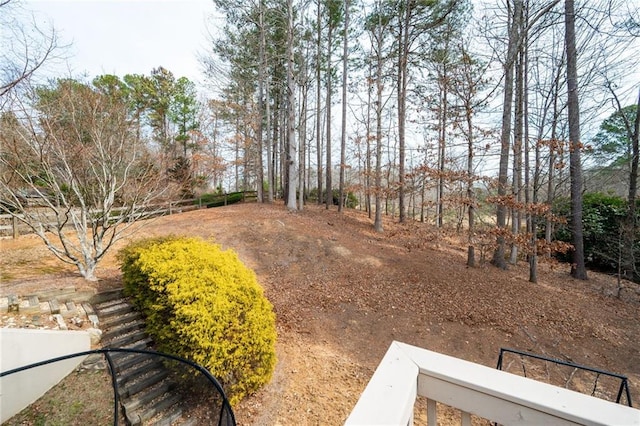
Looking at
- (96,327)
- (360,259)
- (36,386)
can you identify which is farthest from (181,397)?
(360,259)

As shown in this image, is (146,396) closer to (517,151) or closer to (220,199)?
(517,151)

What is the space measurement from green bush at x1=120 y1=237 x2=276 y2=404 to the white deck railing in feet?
7.95

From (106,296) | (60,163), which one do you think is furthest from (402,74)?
(106,296)

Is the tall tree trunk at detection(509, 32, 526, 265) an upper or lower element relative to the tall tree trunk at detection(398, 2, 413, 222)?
lower

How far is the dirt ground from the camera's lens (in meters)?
3.63

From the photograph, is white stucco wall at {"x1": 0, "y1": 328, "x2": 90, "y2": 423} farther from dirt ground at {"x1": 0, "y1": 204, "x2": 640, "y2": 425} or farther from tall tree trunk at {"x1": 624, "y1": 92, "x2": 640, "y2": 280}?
tall tree trunk at {"x1": 624, "y1": 92, "x2": 640, "y2": 280}

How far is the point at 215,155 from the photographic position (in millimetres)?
16938

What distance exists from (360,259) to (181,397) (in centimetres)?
509

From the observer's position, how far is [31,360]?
9.14 ft

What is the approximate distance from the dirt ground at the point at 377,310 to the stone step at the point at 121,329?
3.34 feet

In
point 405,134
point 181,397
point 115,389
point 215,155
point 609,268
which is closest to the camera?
point 115,389

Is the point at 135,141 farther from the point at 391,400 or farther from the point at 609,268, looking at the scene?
the point at 609,268

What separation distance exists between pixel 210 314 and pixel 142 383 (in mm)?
1089

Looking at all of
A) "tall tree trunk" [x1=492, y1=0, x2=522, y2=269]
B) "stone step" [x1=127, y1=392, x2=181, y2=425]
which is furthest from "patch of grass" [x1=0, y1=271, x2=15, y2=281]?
"tall tree trunk" [x1=492, y1=0, x2=522, y2=269]
